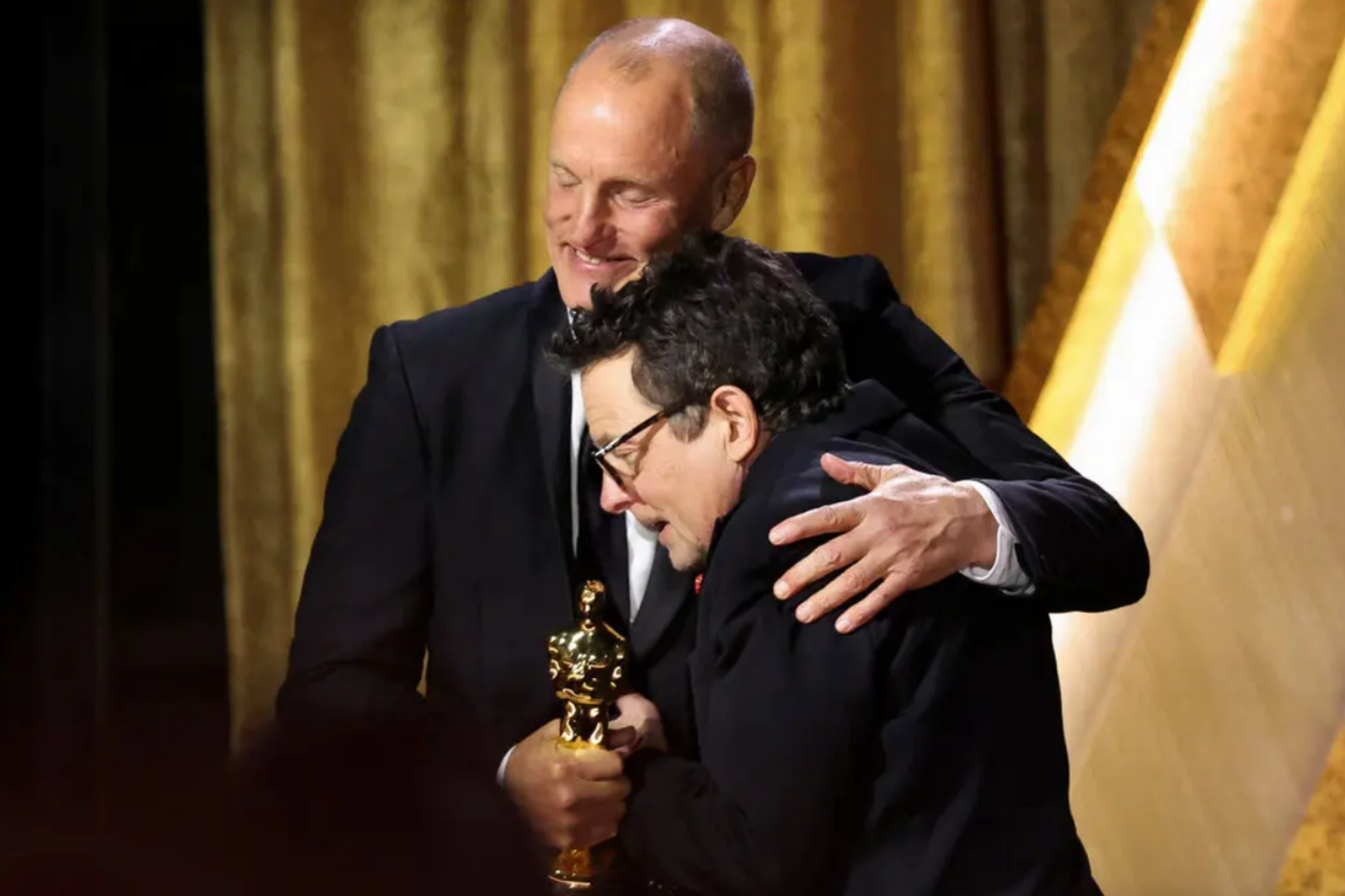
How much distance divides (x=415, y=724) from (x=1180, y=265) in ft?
3.24

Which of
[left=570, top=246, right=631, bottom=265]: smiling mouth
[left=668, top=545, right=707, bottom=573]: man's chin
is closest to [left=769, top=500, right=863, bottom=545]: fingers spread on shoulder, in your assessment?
[left=668, top=545, right=707, bottom=573]: man's chin

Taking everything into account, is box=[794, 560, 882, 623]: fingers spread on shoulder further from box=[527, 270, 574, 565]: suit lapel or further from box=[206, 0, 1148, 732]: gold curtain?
box=[206, 0, 1148, 732]: gold curtain

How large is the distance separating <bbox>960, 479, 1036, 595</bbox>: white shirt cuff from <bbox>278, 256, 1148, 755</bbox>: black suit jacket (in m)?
0.17

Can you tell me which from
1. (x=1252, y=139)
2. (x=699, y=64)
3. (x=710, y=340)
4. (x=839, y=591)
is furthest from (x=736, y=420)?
(x=1252, y=139)

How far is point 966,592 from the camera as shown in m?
1.21

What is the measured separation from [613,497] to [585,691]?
183 millimetres

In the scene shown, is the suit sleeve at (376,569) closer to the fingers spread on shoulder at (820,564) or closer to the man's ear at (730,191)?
the man's ear at (730,191)

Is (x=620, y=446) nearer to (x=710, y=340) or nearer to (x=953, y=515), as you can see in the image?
(x=710, y=340)

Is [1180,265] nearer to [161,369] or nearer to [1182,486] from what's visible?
[1182,486]

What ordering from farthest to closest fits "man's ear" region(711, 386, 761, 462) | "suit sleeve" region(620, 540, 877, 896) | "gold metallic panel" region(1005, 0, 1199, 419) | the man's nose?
"gold metallic panel" region(1005, 0, 1199, 419) < the man's nose < "man's ear" region(711, 386, 761, 462) < "suit sleeve" region(620, 540, 877, 896)

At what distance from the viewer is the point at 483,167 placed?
179 cm

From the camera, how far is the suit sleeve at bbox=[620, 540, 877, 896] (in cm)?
112

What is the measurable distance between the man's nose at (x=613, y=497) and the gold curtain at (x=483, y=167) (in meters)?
0.46

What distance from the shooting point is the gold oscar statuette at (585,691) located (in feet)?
4.18
